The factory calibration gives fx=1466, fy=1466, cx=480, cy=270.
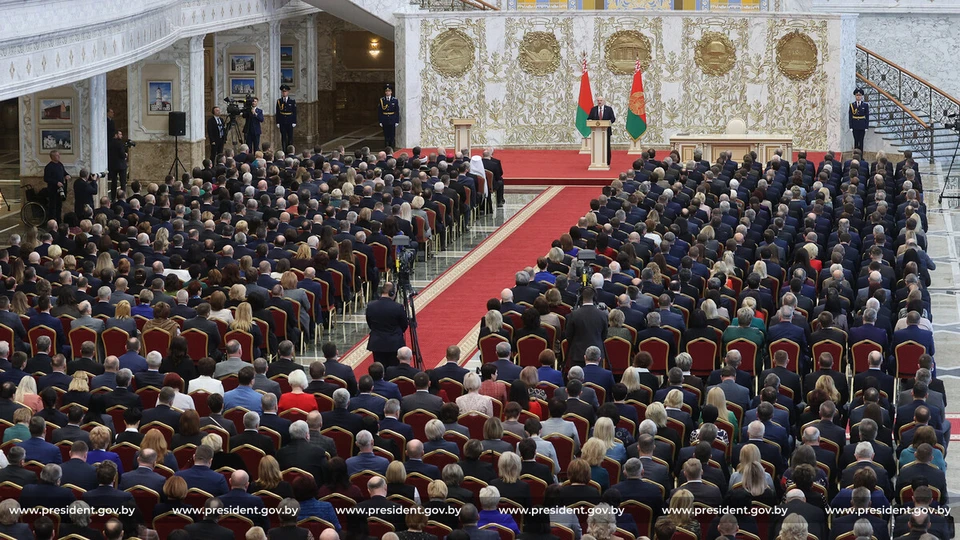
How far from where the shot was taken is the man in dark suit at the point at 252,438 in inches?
413

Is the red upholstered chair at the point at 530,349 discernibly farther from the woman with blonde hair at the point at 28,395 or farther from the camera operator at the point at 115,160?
the camera operator at the point at 115,160

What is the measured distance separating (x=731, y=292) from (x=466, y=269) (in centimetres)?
582

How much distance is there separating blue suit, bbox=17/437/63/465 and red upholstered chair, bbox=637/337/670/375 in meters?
5.80

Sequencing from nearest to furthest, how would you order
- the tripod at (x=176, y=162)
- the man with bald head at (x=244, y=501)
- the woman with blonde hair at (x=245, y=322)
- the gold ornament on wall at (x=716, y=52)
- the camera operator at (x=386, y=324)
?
the man with bald head at (x=244, y=501), the woman with blonde hair at (x=245, y=322), the camera operator at (x=386, y=324), the tripod at (x=176, y=162), the gold ornament on wall at (x=716, y=52)

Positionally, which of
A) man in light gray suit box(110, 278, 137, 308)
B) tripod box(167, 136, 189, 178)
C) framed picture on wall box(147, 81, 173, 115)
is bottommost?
man in light gray suit box(110, 278, 137, 308)

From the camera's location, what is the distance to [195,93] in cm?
2914

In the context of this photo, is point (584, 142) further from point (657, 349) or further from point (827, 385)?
point (827, 385)

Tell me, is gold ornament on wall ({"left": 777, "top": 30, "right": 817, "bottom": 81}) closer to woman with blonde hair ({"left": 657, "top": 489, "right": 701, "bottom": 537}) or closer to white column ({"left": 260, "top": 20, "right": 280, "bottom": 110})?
white column ({"left": 260, "top": 20, "right": 280, "bottom": 110})

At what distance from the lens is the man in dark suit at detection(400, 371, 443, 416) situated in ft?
38.1

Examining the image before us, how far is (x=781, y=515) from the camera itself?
9469 millimetres

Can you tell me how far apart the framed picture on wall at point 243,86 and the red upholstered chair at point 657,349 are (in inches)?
836

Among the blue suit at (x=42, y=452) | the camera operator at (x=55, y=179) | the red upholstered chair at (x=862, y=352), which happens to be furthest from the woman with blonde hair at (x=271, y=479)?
the camera operator at (x=55, y=179)

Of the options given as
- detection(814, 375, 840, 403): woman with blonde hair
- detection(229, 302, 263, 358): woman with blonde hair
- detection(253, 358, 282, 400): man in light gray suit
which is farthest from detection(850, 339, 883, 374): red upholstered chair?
detection(229, 302, 263, 358): woman with blonde hair

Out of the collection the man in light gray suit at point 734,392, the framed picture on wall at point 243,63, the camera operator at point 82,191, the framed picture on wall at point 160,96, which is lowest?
the man in light gray suit at point 734,392
